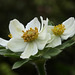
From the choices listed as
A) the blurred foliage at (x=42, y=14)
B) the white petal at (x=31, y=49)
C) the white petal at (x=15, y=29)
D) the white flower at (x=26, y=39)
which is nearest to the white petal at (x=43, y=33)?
the white flower at (x=26, y=39)

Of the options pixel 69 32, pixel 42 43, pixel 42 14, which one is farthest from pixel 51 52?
pixel 42 14

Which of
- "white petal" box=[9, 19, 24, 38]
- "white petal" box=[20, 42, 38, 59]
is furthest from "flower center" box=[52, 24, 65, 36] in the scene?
"white petal" box=[9, 19, 24, 38]

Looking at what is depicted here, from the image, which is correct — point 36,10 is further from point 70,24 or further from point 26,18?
point 70,24

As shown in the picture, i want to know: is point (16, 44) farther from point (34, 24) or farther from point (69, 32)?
point (69, 32)

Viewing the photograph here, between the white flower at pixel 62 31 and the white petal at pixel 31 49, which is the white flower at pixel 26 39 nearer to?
the white petal at pixel 31 49

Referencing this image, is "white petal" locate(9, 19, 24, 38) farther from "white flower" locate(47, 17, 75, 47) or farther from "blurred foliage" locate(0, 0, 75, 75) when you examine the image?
"blurred foliage" locate(0, 0, 75, 75)
